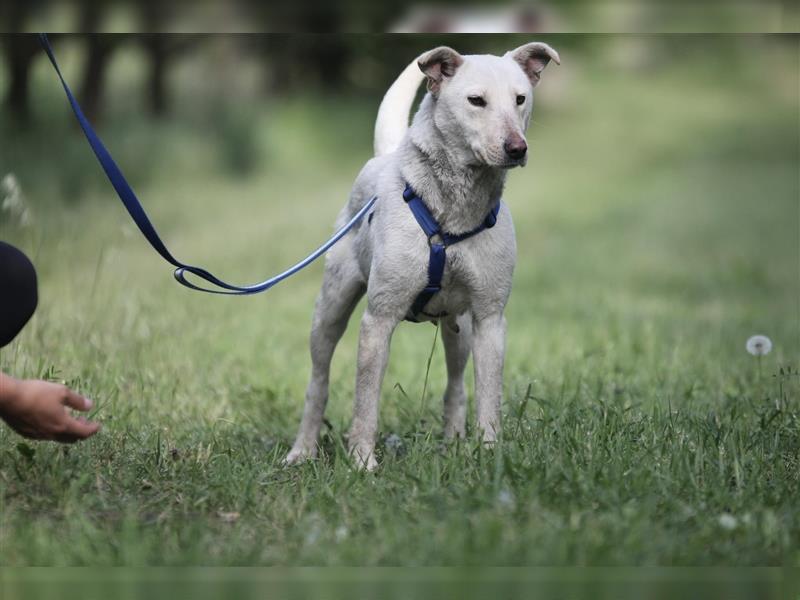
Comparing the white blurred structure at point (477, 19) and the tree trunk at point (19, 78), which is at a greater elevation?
the tree trunk at point (19, 78)

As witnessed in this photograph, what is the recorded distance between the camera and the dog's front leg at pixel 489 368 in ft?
15.6

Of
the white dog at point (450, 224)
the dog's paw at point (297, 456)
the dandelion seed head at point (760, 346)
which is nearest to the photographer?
the white dog at point (450, 224)

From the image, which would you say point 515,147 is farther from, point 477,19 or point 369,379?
point 369,379

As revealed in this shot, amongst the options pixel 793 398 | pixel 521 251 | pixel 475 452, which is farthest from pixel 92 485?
pixel 521 251

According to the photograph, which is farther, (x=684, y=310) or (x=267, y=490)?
(x=684, y=310)

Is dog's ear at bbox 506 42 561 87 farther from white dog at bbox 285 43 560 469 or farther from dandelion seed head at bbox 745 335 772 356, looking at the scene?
dandelion seed head at bbox 745 335 772 356

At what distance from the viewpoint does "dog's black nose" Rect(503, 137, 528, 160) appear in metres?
4.29

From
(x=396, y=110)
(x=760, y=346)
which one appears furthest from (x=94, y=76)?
(x=760, y=346)

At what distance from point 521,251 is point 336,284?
25.0 ft

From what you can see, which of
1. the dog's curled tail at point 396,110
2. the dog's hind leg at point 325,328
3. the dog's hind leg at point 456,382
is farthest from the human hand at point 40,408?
the dog's curled tail at point 396,110

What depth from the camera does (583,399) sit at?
5.86 metres

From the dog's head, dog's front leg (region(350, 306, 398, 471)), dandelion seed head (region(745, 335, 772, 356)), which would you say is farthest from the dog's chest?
dandelion seed head (region(745, 335, 772, 356))

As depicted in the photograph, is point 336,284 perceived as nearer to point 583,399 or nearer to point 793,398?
point 583,399

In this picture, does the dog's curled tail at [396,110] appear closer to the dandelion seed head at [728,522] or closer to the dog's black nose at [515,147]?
the dog's black nose at [515,147]
